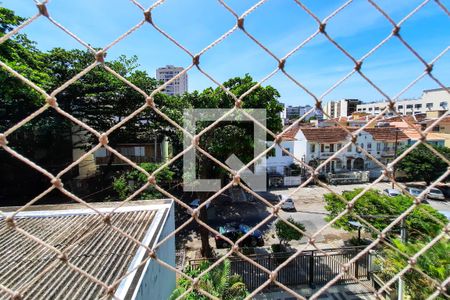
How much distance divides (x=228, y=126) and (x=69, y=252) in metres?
4.67

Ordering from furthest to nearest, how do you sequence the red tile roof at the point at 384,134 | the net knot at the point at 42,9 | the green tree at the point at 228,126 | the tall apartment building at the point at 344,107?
1. the tall apartment building at the point at 344,107
2. the red tile roof at the point at 384,134
3. the green tree at the point at 228,126
4. the net knot at the point at 42,9

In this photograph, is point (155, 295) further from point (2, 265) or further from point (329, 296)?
point (329, 296)

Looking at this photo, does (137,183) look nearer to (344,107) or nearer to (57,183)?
(57,183)

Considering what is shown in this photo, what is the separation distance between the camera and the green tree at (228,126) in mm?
6648

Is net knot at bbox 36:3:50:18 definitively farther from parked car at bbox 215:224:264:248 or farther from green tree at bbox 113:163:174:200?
parked car at bbox 215:224:264:248

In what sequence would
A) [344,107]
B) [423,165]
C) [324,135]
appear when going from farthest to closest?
[344,107] < [324,135] < [423,165]

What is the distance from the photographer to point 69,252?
8.18ft

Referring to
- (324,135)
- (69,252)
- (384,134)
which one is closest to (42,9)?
(69,252)

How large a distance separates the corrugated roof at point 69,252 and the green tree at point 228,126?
3.00m

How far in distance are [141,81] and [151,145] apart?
3535mm

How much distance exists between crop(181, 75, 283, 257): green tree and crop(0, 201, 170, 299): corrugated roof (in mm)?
3004

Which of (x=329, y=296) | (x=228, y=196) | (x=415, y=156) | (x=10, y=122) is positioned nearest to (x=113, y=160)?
(x=10, y=122)

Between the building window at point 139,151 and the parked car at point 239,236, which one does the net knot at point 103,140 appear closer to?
the parked car at point 239,236

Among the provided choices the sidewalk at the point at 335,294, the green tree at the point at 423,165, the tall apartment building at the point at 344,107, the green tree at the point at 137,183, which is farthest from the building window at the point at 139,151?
the tall apartment building at the point at 344,107
